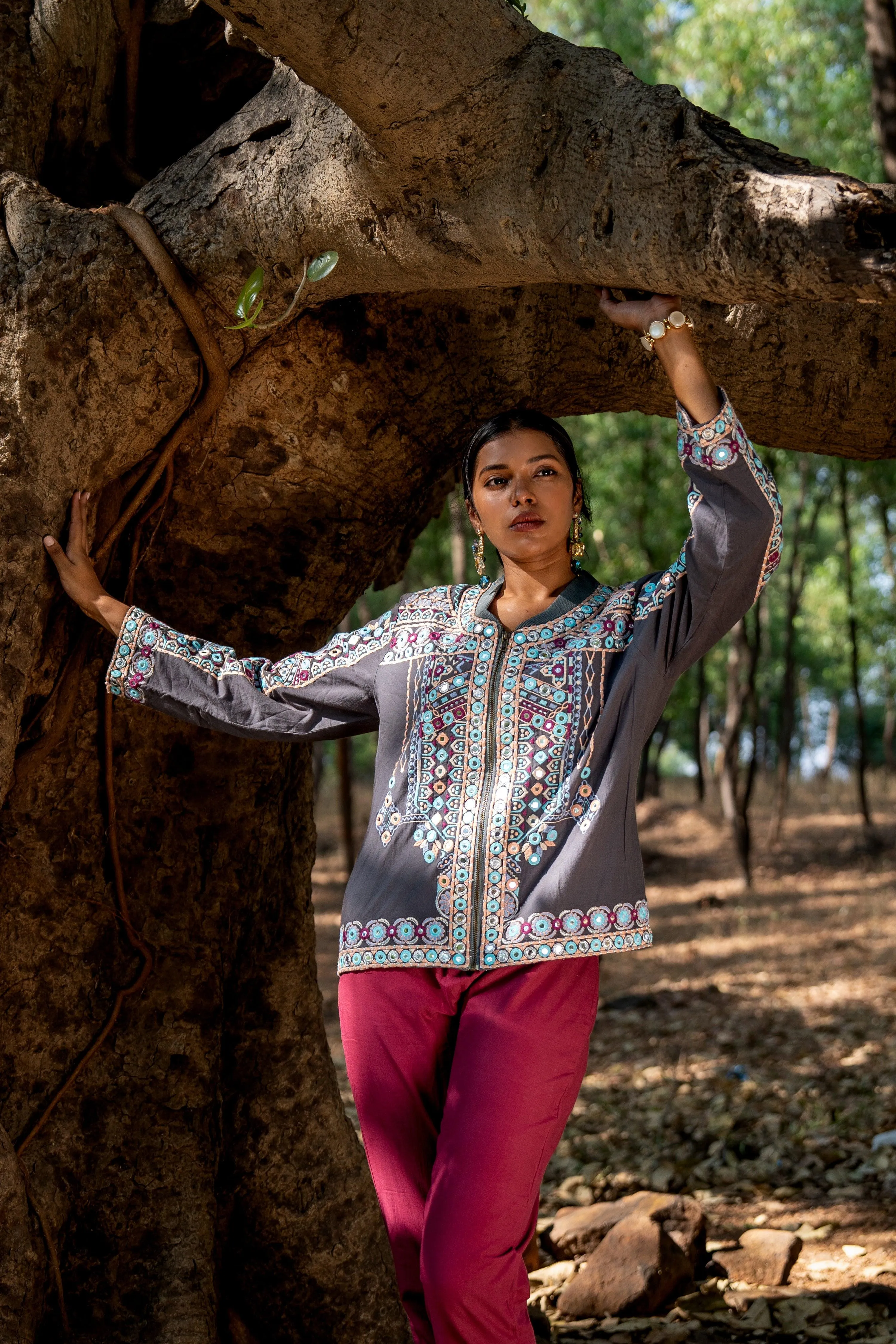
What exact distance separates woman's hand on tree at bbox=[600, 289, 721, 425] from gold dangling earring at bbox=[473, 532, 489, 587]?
52 cm

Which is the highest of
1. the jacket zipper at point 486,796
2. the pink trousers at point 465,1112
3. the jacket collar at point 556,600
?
the jacket collar at point 556,600

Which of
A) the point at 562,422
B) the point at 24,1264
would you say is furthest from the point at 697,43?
the point at 24,1264

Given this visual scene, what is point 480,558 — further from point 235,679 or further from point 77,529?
point 77,529

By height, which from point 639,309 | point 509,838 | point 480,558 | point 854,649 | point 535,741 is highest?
point 854,649

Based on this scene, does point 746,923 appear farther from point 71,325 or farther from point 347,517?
point 71,325

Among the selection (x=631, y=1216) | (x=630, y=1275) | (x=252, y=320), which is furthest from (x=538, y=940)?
(x=631, y=1216)

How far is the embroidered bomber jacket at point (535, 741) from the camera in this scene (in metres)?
2.30

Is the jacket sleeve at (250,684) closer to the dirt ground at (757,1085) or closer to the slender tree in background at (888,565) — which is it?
the dirt ground at (757,1085)

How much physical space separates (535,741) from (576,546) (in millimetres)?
458

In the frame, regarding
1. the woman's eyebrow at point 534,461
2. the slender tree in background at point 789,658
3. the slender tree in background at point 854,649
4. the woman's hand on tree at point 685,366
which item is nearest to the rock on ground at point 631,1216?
the woman's eyebrow at point 534,461

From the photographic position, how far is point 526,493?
249 centimetres

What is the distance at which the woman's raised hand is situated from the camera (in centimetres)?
234

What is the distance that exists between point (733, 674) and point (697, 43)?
20.4 feet

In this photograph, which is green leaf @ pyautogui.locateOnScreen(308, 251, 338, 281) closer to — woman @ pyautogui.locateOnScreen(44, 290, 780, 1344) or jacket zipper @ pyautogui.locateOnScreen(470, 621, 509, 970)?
woman @ pyautogui.locateOnScreen(44, 290, 780, 1344)
